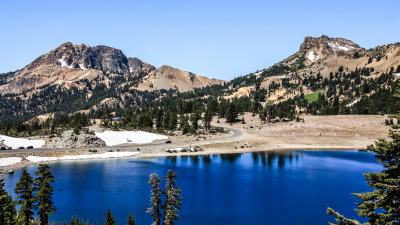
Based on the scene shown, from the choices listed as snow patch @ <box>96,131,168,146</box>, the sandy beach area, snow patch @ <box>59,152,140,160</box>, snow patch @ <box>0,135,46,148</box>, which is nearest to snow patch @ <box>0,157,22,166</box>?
the sandy beach area

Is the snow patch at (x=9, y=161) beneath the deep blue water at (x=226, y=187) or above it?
above

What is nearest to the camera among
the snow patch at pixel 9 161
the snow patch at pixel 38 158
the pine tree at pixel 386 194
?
the pine tree at pixel 386 194

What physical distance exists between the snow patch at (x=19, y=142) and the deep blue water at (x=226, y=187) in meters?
24.7

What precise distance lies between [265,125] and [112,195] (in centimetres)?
9618

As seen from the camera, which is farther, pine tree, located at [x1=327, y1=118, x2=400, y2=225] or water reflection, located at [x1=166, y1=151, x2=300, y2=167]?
water reflection, located at [x1=166, y1=151, x2=300, y2=167]

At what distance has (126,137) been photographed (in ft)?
368

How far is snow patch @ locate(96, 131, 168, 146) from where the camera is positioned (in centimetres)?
10762

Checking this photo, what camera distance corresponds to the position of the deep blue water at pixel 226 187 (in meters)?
43.8

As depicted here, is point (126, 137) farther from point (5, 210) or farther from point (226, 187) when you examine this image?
point (5, 210)

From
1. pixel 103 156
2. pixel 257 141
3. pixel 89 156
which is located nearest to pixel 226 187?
pixel 103 156

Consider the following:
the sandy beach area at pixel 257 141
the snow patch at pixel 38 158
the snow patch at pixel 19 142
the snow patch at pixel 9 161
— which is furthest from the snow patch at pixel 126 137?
the snow patch at pixel 9 161

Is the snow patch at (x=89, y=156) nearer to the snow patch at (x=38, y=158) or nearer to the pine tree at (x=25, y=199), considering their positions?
the snow patch at (x=38, y=158)

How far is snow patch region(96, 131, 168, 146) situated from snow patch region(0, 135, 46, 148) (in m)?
19.1

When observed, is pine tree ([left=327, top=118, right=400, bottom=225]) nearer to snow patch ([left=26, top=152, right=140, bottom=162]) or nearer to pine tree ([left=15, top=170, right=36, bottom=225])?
pine tree ([left=15, top=170, right=36, bottom=225])
